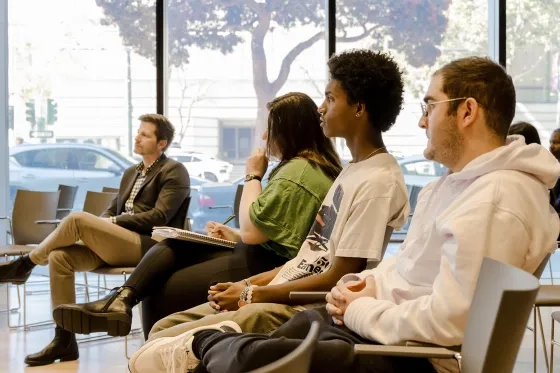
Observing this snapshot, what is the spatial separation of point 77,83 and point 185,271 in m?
4.66

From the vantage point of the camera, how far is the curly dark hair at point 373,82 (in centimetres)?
276

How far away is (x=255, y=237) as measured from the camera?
119 inches

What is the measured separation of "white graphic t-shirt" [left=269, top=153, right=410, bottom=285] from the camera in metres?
2.58

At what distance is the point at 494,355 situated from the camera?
156 cm

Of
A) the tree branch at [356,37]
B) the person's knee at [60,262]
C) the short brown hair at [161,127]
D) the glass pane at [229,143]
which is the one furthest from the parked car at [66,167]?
the person's knee at [60,262]

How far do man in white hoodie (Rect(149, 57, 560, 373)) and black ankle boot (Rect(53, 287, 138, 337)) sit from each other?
1.28 meters

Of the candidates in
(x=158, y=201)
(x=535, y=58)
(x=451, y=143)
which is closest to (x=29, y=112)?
(x=158, y=201)

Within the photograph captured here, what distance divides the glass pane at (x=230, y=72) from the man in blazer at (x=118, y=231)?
2545mm

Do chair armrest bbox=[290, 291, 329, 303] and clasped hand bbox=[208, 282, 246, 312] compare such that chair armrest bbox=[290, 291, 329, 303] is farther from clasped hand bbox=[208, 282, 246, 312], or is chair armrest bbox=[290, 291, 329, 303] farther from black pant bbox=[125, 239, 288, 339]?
black pant bbox=[125, 239, 288, 339]

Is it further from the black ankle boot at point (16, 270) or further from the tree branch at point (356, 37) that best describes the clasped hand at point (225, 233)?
the tree branch at point (356, 37)

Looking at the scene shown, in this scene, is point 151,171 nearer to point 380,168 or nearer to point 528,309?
point 380,168

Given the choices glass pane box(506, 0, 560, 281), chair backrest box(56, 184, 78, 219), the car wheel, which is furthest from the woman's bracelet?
glass pane box(506, 0, 560, 281)

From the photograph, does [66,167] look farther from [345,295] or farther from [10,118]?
[345,295]

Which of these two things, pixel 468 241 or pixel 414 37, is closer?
pixel 468 241
